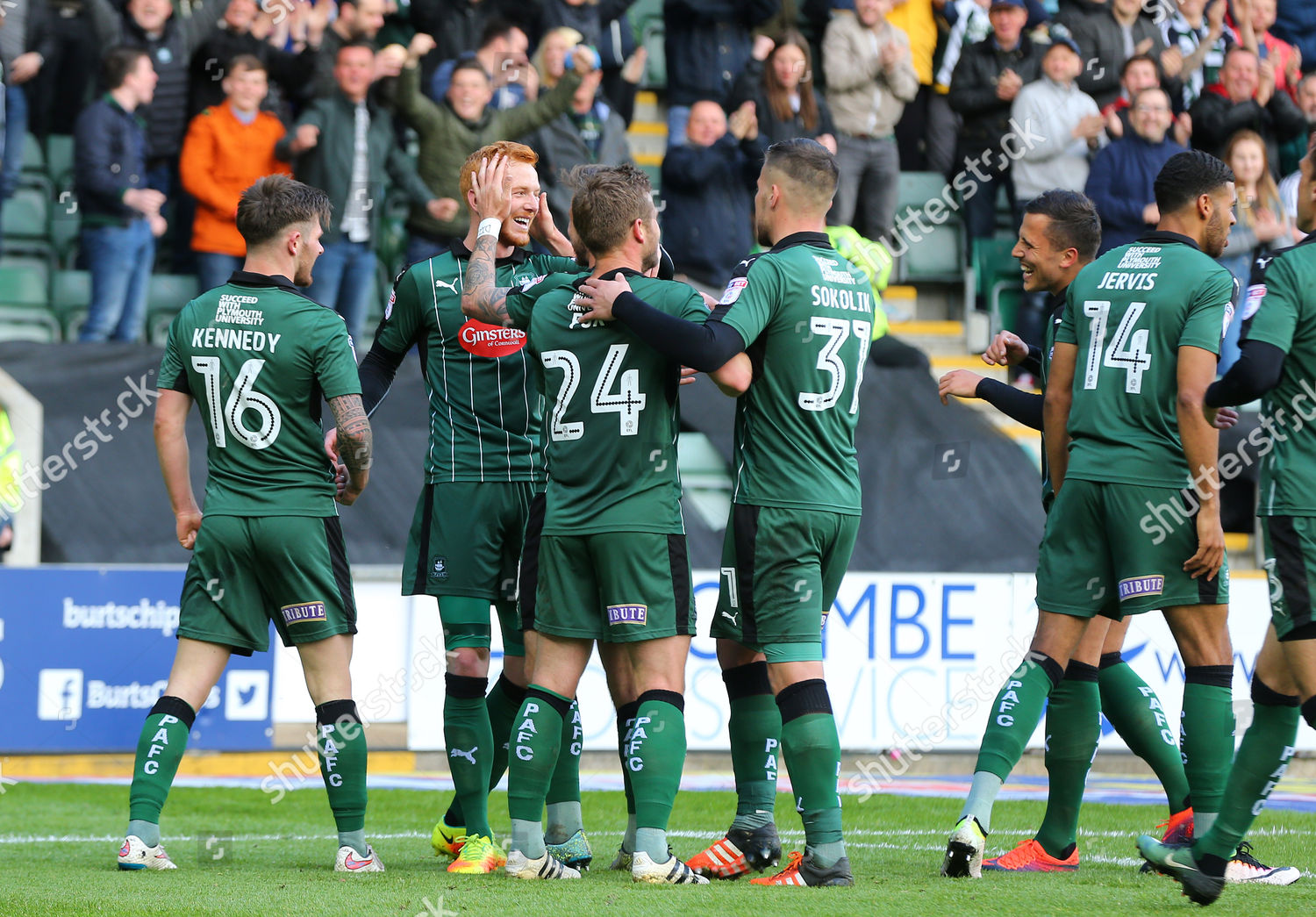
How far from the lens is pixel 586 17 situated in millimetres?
12320

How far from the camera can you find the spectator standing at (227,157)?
34.9ft

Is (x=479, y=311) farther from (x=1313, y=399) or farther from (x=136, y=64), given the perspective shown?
(x=136, y=64)

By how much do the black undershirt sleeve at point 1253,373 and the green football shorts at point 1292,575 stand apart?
1.35 ft

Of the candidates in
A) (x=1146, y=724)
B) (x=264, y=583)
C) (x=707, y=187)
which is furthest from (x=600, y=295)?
(x=707, y=187)

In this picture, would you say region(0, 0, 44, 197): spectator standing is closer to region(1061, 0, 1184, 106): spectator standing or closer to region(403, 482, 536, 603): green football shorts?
region(403, 482, 536, 603): green football shorts

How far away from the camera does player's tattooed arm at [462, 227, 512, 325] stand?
5145mm

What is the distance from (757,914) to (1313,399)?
7.54 ft

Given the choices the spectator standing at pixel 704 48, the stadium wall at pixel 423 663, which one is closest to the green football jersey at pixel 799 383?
the stadium wall at pixel 423 663

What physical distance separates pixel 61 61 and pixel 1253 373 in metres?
9.49

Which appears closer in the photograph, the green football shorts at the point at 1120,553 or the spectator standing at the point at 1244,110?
the green football shorts at the point at 1120,553

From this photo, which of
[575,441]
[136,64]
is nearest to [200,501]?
[136,64]

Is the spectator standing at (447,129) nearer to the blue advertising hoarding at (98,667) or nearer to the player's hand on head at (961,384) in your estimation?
the blue advertising hoarding at (98,667)

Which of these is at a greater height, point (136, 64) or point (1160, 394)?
point (136, 64)

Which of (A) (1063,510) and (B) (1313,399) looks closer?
(B) (1313,399)
